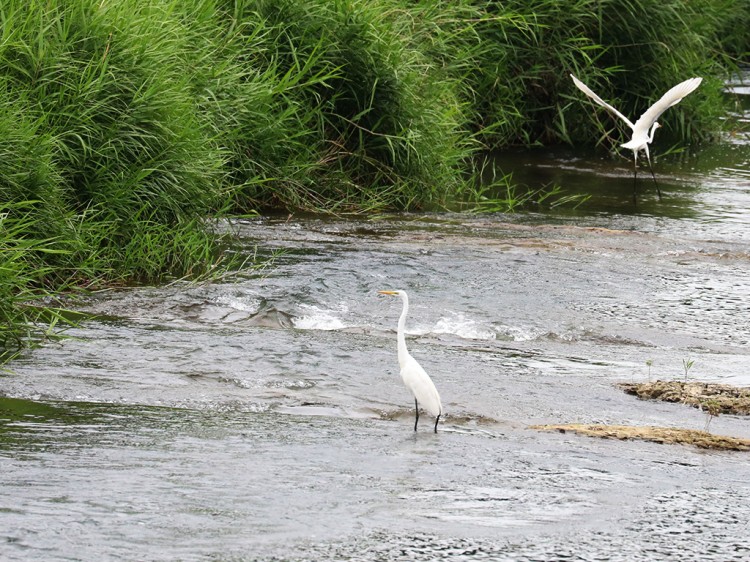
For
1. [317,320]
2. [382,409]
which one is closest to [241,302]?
[317,320]

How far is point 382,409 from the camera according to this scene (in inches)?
217

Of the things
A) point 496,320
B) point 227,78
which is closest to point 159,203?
point 227,78

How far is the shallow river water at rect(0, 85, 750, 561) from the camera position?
13.4 ft

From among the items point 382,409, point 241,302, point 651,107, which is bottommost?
point 382,409

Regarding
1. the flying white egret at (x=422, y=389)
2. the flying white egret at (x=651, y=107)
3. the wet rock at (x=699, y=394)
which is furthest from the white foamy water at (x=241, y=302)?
the flying white egret at (x=651, y=107)

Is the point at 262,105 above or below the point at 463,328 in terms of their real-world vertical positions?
above

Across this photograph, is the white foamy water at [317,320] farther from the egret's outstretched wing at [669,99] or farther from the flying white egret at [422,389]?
the egret's outstretched wing at [669,99]

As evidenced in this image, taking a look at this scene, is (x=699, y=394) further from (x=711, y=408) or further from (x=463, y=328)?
(x=463, y=328)

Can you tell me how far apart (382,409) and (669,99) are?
20.2 feet

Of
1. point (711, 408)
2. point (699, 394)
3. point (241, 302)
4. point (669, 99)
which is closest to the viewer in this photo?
point (711, 408)

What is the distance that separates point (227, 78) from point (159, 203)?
1.52m

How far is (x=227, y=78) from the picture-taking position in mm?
9023

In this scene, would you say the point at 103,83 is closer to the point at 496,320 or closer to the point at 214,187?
the point at 214,187

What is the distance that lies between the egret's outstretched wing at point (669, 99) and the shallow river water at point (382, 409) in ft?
5.73
